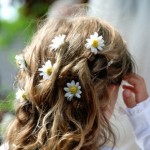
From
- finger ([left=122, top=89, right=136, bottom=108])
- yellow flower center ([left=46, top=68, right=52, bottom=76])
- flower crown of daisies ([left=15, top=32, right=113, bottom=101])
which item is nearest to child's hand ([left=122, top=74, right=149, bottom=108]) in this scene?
finger ([left=122, top=89, right=136, bottom=108])

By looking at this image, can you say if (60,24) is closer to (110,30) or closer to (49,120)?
(110,30)

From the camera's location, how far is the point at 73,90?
166 centimetres

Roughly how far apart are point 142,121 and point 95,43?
0.32m

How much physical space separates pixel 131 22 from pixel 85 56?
1.86 feet

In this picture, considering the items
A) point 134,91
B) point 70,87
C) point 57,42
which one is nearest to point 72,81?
point 70,87

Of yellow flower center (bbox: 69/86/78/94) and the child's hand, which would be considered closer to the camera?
yellow flower center (bbox: 69/86/78/94)

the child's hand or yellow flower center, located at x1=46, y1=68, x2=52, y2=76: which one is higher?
yellow flower center, located at x1=46, y1=68, x2=52, y2=76

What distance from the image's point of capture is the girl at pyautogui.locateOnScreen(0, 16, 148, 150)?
168 cm

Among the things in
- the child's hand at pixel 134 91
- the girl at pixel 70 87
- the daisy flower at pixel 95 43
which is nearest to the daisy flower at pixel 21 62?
the girl at pixel 70 87

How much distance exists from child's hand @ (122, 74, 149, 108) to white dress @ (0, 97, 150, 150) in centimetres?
2

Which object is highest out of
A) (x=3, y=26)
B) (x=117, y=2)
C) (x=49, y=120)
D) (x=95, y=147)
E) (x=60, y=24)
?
(x=3, y=26)

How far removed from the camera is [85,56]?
5.57ft

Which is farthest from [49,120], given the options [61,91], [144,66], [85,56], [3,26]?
[3,26]

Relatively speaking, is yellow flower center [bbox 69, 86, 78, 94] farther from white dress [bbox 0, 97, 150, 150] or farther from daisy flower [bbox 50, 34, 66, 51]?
white dress [bbox 0, 97, 150, 150]
